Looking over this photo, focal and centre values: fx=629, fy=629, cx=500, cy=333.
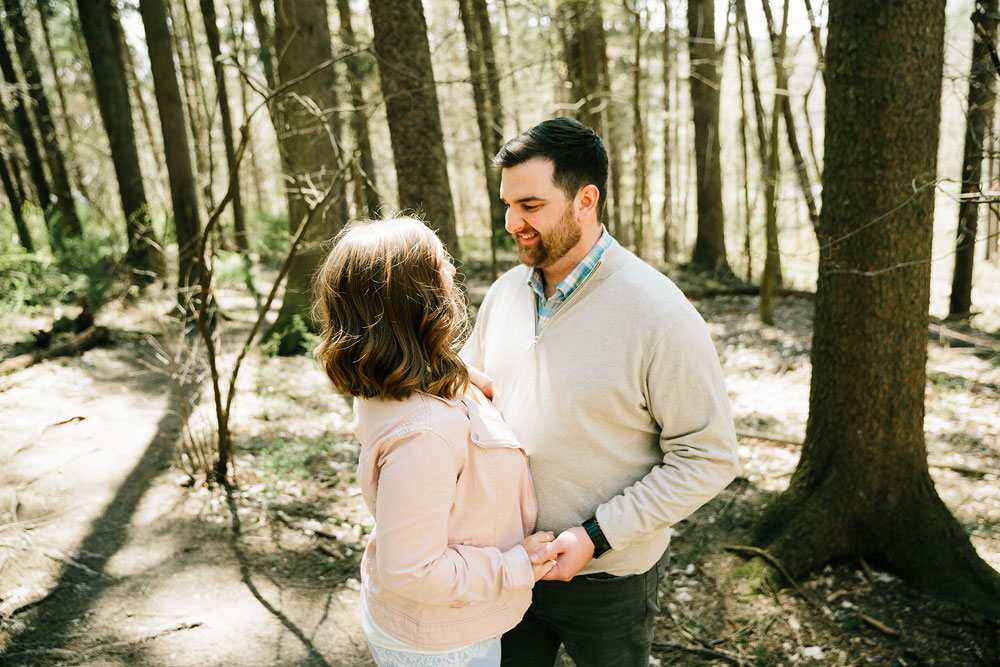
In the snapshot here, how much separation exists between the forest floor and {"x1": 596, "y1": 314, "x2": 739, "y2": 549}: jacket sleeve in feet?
6.04

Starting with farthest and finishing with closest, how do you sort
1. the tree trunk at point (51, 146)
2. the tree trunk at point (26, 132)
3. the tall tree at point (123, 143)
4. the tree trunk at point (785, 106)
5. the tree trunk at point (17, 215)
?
1. the tree trunk at point (51, 146)
2. the tree trunk at point (26, 132)
3. the tree trunk at point (17, 215)
4. the tall tree at point (123, 143)
5. the tree trunk at point (785, 106)

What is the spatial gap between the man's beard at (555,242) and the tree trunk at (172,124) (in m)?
8.61

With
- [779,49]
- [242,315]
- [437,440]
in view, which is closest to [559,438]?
[437,440]

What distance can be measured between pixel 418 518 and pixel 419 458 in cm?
13

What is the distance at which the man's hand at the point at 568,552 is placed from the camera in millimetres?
1659

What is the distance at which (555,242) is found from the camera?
193 centimetres

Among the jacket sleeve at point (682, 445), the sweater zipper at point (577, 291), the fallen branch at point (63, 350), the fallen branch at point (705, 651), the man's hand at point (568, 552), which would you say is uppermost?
the sweater zipper at point (577, 291)

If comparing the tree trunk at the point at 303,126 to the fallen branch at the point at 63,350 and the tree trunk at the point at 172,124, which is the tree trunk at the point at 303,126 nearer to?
the fallen branch at the point at 63,350

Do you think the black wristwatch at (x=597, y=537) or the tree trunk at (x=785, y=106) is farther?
the tree trunk at (x=785, y=106)

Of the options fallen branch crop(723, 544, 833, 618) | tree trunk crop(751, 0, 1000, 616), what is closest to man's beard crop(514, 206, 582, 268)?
tree trunk crop(751, 0, 1000, 616)

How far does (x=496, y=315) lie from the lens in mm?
2186

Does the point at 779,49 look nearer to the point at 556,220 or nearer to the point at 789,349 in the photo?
the point at 789,349

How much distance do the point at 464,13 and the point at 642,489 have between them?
36.7 feet

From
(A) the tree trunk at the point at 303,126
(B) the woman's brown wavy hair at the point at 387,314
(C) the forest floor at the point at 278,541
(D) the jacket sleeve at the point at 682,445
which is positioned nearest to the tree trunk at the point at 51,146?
(A) the tree trunk at the point at 303,126
